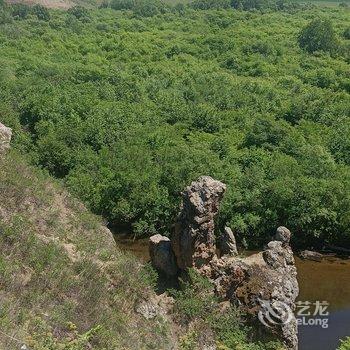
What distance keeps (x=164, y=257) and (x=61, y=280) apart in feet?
14.2

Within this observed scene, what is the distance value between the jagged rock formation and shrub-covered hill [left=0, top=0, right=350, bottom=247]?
886 cm

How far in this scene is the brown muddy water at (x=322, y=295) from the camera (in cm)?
2075

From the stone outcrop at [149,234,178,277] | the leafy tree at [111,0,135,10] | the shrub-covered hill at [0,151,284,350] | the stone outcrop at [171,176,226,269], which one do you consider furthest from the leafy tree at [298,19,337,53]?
the shrub-covered hill at [0,151,284,350]

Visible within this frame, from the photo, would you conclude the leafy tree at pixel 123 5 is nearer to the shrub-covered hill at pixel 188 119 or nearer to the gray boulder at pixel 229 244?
the shrub-covered hill at pixel 188 119

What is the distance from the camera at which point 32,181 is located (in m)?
21.6

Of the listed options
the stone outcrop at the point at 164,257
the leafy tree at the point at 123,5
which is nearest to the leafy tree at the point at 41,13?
the leafy tree at the point at 123,5

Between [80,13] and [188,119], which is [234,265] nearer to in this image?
[188,119]

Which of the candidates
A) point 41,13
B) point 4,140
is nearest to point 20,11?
point 41,13

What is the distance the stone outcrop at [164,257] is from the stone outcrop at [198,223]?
564 mm

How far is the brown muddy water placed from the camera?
68.1 ft

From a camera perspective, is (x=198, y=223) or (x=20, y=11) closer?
(x=198, y=223)

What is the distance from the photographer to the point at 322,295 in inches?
958

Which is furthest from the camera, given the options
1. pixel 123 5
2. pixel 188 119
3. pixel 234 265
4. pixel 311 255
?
pixel 123 5

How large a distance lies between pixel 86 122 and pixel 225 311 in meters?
22.6
